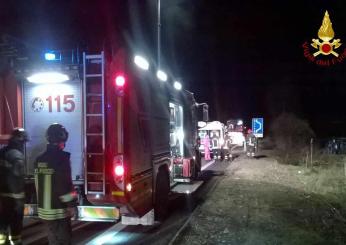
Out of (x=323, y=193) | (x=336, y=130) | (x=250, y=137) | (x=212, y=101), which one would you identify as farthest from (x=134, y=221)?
(x=212, y=101)

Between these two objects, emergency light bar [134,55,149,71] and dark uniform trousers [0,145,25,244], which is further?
emergency light bar [134,55,149,71]

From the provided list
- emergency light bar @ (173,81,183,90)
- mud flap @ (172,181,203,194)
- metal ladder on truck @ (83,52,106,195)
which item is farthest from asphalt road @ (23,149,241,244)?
emergency light bar @ (173,81,183,90)

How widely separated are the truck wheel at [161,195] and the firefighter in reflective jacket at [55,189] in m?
3.57

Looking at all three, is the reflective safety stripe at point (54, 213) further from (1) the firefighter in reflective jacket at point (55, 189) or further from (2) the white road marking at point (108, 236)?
(2) the white road marking at point (108, 236)

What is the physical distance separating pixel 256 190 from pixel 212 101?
62552mm

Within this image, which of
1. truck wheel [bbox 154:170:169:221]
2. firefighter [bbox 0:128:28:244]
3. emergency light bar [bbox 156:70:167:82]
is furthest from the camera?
emergency light bar [bbox 156:70:167:82]

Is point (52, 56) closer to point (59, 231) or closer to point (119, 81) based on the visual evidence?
point (119, 81)

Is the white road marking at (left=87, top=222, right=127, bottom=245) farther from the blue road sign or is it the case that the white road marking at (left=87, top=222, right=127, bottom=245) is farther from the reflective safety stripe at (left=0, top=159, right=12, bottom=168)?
the blue road sign

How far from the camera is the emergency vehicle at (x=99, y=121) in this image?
20.4 feet

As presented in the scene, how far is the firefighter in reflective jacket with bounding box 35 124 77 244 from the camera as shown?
15.2 feet

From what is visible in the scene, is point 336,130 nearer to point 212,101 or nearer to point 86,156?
point 212,101

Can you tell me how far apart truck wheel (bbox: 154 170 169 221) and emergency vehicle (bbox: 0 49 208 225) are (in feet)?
0.88

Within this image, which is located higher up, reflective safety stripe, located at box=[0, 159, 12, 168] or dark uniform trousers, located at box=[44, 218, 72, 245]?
reflective safety stripe, located at box=[0, 159, 12, 168]

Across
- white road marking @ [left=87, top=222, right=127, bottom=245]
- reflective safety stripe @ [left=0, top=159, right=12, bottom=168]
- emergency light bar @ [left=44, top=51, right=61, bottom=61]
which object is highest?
emergency light bar @ [left=44, top=51, right=61, bottom=61]
